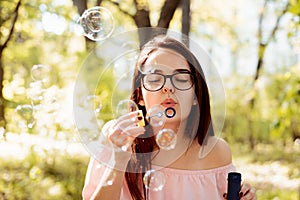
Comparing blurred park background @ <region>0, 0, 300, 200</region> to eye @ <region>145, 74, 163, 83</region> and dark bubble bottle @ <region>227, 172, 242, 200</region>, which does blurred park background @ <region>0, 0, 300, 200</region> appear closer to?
eye @ <region>145, 74, 163, 83</region>

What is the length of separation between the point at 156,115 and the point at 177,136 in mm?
161

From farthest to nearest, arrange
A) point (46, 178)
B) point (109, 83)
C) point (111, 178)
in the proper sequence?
1. point (46, 178)
2. point (109, 83)
3. point (111, 178)

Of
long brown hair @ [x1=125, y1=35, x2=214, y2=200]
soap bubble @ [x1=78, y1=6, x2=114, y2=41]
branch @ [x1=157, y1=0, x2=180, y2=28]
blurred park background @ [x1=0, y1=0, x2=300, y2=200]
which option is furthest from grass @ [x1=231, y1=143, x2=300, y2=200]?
long brown hair @ [x1=125, y1=35, x2=214, y2=200]

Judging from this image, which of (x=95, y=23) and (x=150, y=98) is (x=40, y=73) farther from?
(x=150, y=98)

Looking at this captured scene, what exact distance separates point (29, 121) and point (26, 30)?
2785 millimetres

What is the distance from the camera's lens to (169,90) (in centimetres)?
125

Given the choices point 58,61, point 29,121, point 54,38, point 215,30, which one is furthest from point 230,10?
point 29,121

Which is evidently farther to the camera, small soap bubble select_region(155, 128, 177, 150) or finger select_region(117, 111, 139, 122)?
small soap bubble select_region(155, 128, 177, 150)

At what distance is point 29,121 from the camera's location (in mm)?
1800

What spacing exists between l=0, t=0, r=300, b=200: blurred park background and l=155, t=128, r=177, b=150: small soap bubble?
50cm

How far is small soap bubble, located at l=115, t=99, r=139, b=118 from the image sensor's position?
1.35m

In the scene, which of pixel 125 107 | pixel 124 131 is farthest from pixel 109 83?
pixel 124 131

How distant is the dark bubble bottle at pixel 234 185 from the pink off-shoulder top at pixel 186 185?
189 millimetres

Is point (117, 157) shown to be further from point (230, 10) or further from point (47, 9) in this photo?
point (230, 10)
